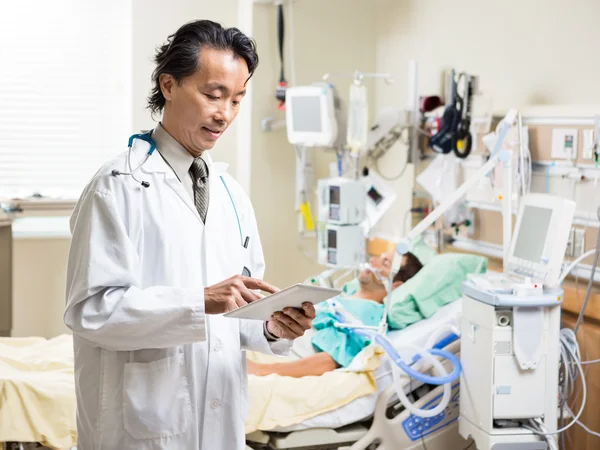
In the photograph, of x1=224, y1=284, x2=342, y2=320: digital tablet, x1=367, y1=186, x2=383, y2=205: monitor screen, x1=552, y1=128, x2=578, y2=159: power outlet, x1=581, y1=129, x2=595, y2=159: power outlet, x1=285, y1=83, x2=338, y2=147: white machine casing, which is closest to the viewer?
x1=224, y1=284, x2=342, y2=320: digital tablet

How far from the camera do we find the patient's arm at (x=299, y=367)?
3105 mm

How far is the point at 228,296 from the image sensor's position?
1479 mm

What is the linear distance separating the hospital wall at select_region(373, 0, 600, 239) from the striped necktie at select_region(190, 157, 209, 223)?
189cm

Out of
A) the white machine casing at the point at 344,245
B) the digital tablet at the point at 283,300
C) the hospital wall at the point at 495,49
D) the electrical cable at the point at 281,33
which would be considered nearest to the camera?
the digital tablet at the point at 283,300

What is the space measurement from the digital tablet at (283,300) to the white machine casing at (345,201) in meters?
2.38

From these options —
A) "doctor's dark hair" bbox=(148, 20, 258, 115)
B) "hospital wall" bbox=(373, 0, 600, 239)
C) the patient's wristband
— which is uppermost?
"hospital wall" bbox=(373, 0, 600, 239)

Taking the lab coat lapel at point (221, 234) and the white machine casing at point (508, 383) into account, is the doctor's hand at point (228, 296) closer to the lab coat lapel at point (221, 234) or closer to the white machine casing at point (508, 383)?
the lab coat lapel at point (221, 234)

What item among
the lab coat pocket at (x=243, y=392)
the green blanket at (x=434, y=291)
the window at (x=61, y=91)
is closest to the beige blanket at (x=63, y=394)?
the green blanket at (x=434, y=291)

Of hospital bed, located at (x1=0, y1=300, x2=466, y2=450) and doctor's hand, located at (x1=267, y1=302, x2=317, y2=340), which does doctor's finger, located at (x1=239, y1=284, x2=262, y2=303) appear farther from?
hospital bed, located at (x1=0, y1=300, x2=466, y2=450)

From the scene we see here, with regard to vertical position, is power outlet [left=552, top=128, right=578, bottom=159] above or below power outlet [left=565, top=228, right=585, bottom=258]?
above

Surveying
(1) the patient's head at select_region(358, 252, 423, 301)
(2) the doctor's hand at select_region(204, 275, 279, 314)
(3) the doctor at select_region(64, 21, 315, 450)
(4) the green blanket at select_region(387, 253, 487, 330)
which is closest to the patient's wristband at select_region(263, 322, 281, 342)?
(3) the doctor at select_region(64, 21, 315, 450)

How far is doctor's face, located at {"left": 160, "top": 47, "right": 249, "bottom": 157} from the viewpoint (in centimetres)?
163

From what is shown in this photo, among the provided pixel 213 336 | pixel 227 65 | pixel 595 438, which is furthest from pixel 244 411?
pixel 595 438

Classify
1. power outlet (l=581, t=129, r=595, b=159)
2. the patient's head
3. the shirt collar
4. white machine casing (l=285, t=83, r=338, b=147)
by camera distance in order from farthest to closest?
white machine casing (l=285, t=83, r=338, b=147)
the patient's head
power outlet (l=581, t=129, r=595, b=159)
the shirt collar
